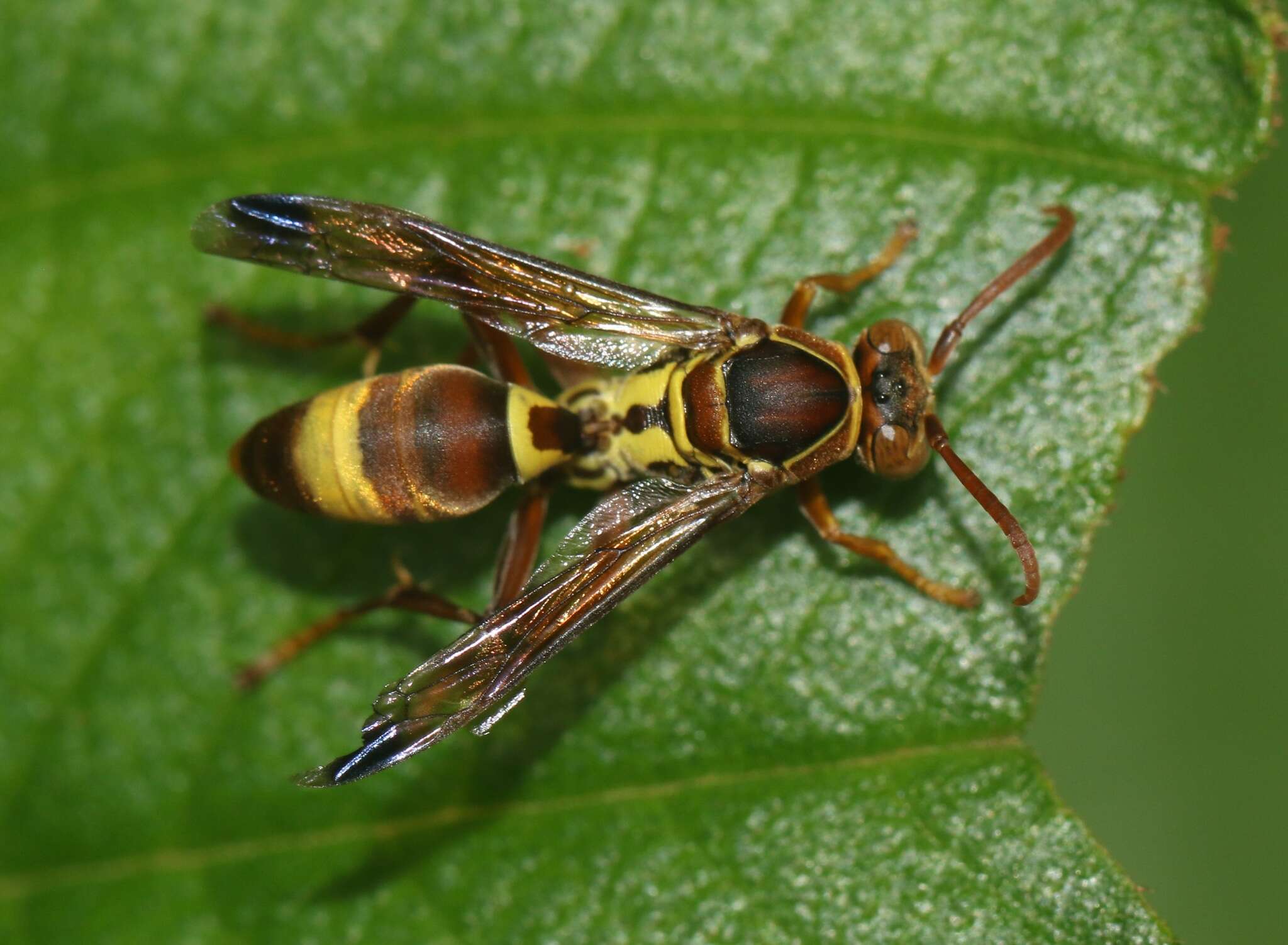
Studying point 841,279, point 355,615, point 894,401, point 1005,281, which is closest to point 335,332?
point 355,615

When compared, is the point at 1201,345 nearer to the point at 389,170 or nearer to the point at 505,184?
the point at 505,184

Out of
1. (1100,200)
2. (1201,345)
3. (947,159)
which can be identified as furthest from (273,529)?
(1201,345)

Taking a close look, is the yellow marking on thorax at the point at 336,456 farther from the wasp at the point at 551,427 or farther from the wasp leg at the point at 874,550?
the wasp leg at the point at 874,550

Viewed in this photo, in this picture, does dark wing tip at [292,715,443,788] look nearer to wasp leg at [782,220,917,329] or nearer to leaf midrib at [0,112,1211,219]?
wasp leg at [782,220,917,329]

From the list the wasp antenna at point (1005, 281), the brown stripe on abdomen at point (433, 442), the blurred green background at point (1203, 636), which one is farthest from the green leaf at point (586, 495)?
the blurred green background at point (1203, 636)

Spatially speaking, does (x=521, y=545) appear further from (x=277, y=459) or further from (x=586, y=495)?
(x=277, y=459)
